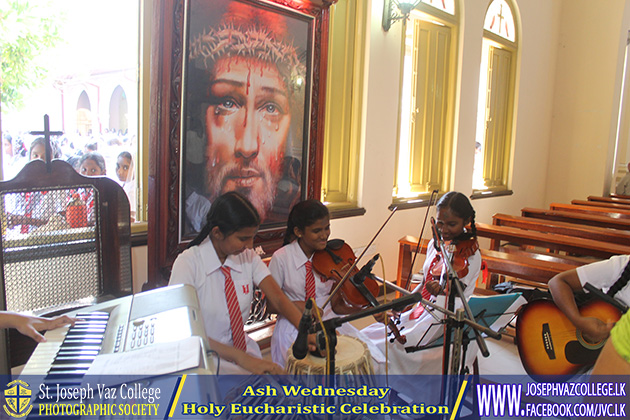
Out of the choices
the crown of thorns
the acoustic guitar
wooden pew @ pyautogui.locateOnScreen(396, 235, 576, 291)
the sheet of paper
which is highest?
the crown of thorns

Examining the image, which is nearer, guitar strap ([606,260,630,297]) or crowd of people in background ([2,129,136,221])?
guitar strap ([606,260,630,297])

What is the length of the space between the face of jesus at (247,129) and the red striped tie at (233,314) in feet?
2.84

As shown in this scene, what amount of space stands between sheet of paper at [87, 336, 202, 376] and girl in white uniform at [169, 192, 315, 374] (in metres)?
0.76

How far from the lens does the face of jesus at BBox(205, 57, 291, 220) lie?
2.87 m

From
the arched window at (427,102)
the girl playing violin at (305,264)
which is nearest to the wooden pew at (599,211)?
the arched window at (427,102)

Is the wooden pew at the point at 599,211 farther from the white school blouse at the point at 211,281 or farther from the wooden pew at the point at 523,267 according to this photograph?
the white school blouse at the point at 211,281

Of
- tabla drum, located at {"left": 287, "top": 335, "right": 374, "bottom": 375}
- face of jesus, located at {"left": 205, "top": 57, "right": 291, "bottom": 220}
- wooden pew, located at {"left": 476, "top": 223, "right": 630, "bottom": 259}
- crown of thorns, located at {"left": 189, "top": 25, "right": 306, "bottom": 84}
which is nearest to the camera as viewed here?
tabla drum, located at {"left": 287, "top": 335, "right": 374, "bottom": 375}

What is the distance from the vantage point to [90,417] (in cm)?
108

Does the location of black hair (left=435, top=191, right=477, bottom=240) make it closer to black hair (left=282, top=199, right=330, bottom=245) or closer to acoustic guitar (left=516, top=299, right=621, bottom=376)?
acoustic guitar (left=516, top=299, right=621, bottom=376)

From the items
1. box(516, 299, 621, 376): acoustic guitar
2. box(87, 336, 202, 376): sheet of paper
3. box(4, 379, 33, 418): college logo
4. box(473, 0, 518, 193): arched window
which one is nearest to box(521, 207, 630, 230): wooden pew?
box(473, 0, 518, 193): arched window

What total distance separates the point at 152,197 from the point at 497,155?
6.58 metres

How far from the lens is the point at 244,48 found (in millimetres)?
2945

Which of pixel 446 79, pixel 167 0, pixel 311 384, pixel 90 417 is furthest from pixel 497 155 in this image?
pixel 90 417

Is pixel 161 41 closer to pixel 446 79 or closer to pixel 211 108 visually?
pixel 211 108
